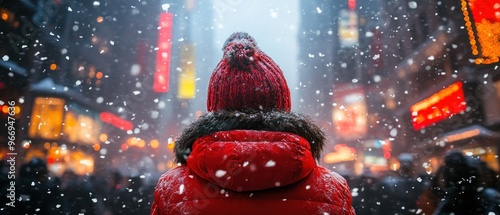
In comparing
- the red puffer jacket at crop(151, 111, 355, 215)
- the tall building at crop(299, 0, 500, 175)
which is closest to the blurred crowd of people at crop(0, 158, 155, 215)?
the red puffer jacket at crop(151, 111, 355, 215)

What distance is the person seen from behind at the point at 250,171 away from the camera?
4.60ft

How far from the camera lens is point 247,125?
63.9 inches

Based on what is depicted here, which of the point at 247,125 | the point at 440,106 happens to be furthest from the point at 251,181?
the point at 440,106

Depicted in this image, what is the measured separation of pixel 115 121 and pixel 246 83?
34.8m

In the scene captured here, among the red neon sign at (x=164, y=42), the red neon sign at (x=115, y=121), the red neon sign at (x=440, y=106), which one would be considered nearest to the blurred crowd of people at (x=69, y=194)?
the red neon sign at (x=440, y=106)

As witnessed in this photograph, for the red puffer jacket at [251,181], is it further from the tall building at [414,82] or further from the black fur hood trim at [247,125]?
the tall building at [414,82]

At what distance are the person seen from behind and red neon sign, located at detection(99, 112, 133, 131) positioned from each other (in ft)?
101

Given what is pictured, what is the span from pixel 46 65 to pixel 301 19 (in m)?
79.9

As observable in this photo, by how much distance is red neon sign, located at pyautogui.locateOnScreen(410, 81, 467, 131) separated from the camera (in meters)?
16.2

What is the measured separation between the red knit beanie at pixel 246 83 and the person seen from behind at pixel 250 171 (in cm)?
7

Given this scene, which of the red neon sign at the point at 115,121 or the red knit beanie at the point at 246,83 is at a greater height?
the red knit beanie at the point at 246,83

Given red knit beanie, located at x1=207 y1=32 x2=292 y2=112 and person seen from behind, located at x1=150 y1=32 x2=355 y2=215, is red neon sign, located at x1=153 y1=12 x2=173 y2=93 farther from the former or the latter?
person seen from behind, located at x1=150 y1=32 x2=355 y2=215

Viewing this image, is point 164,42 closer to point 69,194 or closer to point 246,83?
point 69,194

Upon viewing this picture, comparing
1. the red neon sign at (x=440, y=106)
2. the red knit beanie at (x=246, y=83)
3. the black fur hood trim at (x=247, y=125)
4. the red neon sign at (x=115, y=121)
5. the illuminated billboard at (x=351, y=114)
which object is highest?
the red knit beanie at (x=246, y=83)
